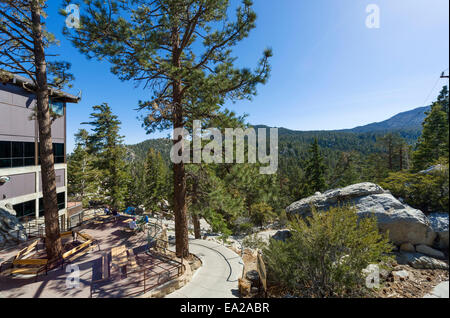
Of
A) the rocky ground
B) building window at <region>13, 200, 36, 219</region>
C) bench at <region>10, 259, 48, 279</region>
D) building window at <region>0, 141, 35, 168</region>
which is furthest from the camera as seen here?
building window at <region>13, 200, 36, 219</region>

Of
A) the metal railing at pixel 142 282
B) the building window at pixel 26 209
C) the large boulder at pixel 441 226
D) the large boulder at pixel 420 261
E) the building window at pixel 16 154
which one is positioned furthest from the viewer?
the building window at pixel 26 209

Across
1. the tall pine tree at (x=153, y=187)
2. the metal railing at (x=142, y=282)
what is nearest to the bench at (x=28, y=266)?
the metal railing at (x=142, y=282)

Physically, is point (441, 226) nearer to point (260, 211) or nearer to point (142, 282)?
point (142, 282)

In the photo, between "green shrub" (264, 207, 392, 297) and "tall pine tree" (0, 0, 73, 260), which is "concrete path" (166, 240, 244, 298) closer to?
"green shrub" (264, 207, 392, 297)

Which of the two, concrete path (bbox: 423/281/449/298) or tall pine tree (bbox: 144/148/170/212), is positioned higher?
concrete path (bbox: 423/281/449/298)

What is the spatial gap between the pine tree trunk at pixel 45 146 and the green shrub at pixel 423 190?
1130cm

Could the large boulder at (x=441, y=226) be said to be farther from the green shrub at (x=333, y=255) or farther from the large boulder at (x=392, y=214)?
the green shrub at (x=333, y=255)

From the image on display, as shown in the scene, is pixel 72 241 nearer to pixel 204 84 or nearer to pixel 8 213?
pixel 8 213

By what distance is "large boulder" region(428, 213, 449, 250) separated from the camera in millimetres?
4348

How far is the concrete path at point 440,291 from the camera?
3.09 m

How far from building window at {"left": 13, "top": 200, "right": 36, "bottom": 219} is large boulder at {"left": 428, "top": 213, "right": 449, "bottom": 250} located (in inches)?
798

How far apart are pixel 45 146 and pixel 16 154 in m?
9.29

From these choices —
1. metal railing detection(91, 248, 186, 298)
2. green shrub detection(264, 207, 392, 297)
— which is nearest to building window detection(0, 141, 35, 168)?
metal railing detection(91, 248, 186, 298)
